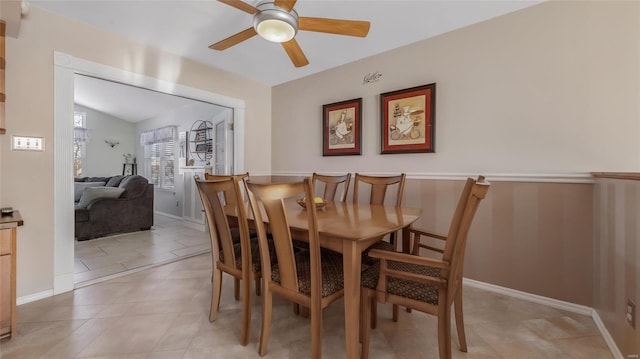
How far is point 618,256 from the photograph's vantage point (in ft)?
5.03

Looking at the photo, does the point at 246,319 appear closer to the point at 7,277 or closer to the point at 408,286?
the point at 408,286

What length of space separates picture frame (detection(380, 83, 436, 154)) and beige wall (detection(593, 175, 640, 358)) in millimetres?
1262

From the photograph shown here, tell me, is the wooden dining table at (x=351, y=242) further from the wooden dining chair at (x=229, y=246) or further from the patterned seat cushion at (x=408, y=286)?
the wooden dining chair at (x=229, y=246)

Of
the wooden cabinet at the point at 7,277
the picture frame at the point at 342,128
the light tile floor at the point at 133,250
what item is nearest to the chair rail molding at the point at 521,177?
the picture frame at the point at 342,128

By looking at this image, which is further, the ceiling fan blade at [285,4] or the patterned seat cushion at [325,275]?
the ceiling fan blade at [285,4]

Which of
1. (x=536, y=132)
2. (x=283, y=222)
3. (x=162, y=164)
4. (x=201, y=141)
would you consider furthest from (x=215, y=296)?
(x=162, y=164)

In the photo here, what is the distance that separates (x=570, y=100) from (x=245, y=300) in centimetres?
271

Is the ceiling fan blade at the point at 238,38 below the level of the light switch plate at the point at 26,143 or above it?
above

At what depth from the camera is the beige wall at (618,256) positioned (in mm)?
1332

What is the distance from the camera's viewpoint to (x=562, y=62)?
78.6 inches

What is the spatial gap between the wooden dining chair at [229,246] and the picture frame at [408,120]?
5.96 feet

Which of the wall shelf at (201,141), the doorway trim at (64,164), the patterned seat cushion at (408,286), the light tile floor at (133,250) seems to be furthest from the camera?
the wall shelf at (201,141)

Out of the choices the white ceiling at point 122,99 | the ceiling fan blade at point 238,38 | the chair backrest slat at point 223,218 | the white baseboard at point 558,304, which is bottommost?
the white baseboard at point 558,304

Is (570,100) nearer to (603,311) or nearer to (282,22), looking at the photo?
(603,311)
